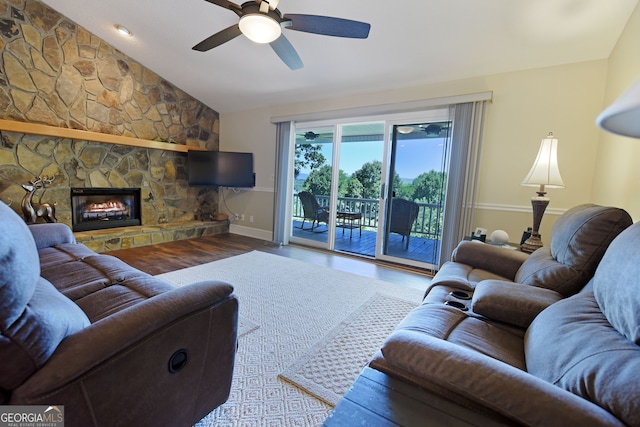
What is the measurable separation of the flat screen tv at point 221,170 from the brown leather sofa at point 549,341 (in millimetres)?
4075

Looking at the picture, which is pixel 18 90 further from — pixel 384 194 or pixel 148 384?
pixel 384 194

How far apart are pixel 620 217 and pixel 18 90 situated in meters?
5.66

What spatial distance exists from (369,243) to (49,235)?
3954 millimetres

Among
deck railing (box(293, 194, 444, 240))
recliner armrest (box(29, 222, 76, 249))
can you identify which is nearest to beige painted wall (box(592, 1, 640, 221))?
deck railing (box(293, 194, 444, 240))

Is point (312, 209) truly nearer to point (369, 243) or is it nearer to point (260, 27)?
point (369, 243)

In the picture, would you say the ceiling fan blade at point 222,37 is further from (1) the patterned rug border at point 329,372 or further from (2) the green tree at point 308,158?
(1) the patterned rug border at point 329,372

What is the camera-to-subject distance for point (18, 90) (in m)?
3.41

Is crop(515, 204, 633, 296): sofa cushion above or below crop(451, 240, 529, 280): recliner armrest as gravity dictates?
above

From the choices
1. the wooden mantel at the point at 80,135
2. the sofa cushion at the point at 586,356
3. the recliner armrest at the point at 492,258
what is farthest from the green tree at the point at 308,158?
the sofa cushion at the point at 586,356

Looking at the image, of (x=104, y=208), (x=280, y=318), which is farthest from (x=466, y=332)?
(x=104, y=208)

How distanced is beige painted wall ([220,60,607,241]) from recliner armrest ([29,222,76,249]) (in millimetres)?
3630

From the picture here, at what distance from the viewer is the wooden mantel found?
3.30m

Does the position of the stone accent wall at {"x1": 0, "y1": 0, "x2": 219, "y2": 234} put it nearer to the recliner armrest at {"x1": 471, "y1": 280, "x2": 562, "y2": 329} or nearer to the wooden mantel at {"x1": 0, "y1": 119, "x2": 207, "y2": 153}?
the wooden mantel at {"x1": 0, "y1": 119, "x2": 207, "y2": 153}

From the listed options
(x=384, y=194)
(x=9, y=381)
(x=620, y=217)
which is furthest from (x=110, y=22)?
(x=620, y=217)
